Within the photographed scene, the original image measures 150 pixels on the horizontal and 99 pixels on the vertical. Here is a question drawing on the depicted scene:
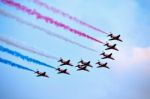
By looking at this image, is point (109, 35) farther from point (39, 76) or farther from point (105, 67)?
point (39, 76)

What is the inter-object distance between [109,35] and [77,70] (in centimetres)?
881

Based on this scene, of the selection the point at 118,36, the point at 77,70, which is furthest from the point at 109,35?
the point at 77,70

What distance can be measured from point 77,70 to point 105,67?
5.40m

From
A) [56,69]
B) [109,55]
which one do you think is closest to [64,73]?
[56,69]

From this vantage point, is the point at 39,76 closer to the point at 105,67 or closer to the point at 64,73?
the point at 64,73

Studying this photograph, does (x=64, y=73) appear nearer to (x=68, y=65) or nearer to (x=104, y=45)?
(x=68, y=65)

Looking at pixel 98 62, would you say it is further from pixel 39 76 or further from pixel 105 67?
pixel 39 76

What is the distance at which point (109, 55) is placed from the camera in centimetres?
10725

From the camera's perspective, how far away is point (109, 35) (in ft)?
342

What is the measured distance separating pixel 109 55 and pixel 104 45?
3.02 m

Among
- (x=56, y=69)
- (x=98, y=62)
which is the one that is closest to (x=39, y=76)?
(x=56, y=69)

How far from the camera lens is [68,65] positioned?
10544cm

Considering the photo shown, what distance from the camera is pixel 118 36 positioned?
104 meters

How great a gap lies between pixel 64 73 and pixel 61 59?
3636 millimetres
